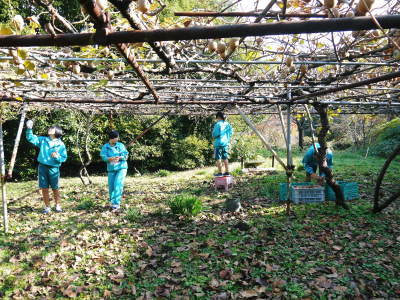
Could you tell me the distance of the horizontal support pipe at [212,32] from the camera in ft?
3.73

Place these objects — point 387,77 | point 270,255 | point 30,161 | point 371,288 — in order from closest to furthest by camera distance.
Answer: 1. point 387,77
2. point 371,288
3. point 270,255
4. point 30,161

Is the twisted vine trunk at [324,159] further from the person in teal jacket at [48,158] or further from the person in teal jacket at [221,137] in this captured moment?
the person in teal jacket at [48,158]

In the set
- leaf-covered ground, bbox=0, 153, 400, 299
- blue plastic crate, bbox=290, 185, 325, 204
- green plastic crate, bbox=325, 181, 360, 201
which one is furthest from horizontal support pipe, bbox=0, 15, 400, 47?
green plastic crate, bbox=325, 181, 360, 201

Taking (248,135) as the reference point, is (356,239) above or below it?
below

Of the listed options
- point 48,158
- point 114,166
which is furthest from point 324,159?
point 48,158

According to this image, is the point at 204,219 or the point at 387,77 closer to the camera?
the point at 387,77

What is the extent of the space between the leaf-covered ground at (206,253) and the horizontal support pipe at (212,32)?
8.31 ft

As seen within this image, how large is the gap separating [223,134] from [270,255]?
4216 mm

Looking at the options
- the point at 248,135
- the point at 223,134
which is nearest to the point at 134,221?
the point at 223,134

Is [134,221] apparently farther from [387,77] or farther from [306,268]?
[387,77]

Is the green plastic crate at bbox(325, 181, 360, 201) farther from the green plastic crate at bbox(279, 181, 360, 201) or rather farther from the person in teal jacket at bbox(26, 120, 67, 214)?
the person in teal jacket at bbox(26, 120, 67, 214)

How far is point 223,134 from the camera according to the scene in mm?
7355

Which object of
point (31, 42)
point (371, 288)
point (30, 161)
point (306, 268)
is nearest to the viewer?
point (31, 42)

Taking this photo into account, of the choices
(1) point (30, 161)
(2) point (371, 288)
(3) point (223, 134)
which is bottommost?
(2) point (371, 288)
